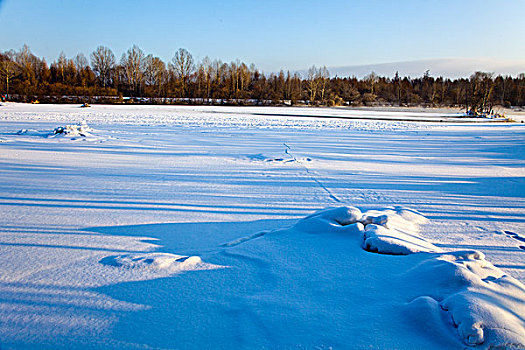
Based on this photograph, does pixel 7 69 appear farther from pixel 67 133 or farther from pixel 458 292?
pixel 458 292

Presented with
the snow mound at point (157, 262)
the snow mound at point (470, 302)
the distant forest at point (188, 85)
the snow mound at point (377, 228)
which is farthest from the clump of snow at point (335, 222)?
the distant forest at point (188, 85)

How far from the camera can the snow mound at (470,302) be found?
71.3 inches

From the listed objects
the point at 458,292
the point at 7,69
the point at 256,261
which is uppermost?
the point at 7,69

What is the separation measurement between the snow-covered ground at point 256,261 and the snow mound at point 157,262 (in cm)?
2

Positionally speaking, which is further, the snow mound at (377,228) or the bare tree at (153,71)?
the bare tree at (153,71)

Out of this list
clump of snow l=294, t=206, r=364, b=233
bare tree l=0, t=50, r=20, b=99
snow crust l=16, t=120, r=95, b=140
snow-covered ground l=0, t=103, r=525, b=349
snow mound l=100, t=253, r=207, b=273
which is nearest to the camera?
snow-covered ground l=0, t=103, r=525, b=349

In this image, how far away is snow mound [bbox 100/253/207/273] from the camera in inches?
105

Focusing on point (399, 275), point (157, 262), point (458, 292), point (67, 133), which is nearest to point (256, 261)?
point (157, 262)

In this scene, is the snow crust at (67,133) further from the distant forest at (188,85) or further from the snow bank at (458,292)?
the distant forest at (188,85)

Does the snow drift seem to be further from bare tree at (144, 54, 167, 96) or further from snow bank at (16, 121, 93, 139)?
bare tree at (144, 54, 167, 96)

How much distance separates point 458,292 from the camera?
2.16 metres

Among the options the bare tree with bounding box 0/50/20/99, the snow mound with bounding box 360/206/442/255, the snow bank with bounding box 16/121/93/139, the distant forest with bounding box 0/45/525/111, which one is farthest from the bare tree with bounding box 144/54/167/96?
the snow mound with bounding box 360/206/442/255

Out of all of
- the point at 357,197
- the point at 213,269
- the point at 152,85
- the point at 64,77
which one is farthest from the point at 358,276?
the point at 64,77

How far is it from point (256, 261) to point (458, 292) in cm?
152
